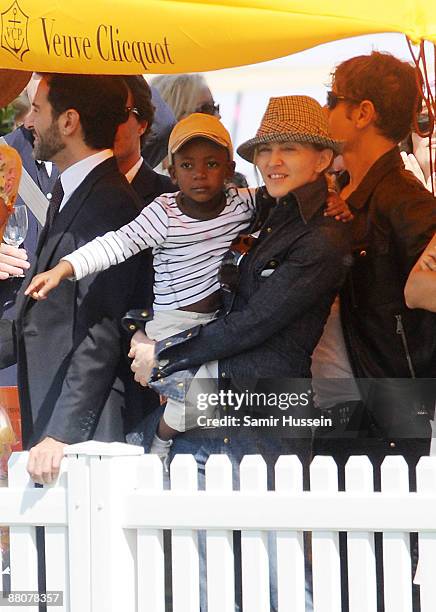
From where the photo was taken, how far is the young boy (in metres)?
4.53

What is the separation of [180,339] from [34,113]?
1210mm

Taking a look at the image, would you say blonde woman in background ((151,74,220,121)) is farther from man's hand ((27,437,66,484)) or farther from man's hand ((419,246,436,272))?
man's hand ((27,437,66,484))

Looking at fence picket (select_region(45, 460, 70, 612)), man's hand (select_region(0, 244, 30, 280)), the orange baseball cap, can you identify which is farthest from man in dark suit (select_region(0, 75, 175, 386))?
fence picket (select_region(45, 460, 70, 612))

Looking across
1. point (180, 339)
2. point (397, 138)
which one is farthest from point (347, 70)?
point (180, 339)

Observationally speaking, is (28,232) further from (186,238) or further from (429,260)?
(429,260)

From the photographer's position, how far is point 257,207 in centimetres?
455

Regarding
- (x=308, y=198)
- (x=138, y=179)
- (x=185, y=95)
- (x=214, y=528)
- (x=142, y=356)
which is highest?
(x=185, y=95)

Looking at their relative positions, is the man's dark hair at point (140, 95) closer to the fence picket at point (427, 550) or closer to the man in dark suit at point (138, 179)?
the man in dark suit at point (138, 179)

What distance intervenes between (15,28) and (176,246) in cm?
A: 112

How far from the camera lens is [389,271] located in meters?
4.42

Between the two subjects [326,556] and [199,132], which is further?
[199,132]

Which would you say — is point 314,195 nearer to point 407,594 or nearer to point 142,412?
point 142,412

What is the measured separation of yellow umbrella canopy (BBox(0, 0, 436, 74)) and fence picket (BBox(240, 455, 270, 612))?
1379 mm

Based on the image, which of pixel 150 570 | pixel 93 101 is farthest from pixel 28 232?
pixel 150 570
